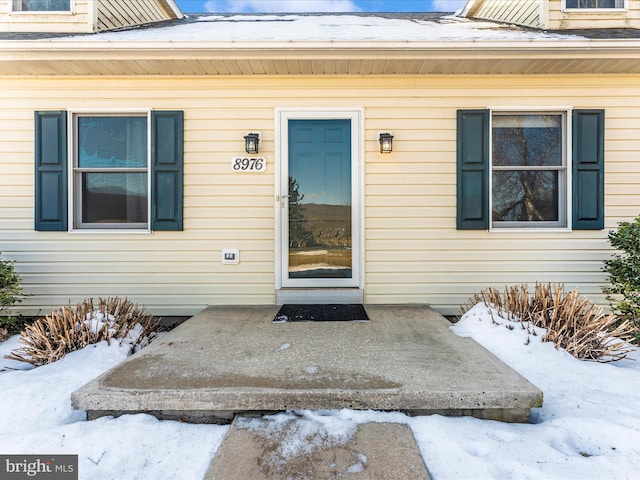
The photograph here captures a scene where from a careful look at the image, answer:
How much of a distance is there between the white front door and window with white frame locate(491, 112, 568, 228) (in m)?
1.50

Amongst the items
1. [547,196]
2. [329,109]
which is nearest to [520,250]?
[547,196]

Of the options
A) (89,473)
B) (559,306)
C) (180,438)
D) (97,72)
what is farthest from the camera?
(97,72)

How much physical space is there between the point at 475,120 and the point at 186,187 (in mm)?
3098

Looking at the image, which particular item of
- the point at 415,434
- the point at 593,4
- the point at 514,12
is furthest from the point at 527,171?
the point at 415,434

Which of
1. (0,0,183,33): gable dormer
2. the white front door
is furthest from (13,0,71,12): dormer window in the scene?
the white front door

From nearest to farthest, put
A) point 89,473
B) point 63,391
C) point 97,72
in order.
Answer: point 89,473, point 63,391, point 97,72

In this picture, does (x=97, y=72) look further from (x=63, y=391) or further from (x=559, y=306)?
(x=559, y=306)

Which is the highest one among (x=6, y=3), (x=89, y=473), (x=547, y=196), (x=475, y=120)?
(x=6, y=3)

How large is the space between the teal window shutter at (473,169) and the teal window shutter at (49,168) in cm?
409

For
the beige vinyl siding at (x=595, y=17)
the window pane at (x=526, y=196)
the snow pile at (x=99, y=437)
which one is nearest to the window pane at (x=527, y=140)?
the window pane at (x=526, y=196)

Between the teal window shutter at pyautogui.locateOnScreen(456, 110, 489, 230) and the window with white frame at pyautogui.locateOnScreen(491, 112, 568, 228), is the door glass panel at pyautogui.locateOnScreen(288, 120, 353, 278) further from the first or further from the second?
the window with white frame at pyautogui.locateOnScreen(491, 112, 568, 228)

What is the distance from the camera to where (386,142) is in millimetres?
3367

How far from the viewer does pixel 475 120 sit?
3.41m

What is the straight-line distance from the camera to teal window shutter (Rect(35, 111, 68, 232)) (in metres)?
3.37
